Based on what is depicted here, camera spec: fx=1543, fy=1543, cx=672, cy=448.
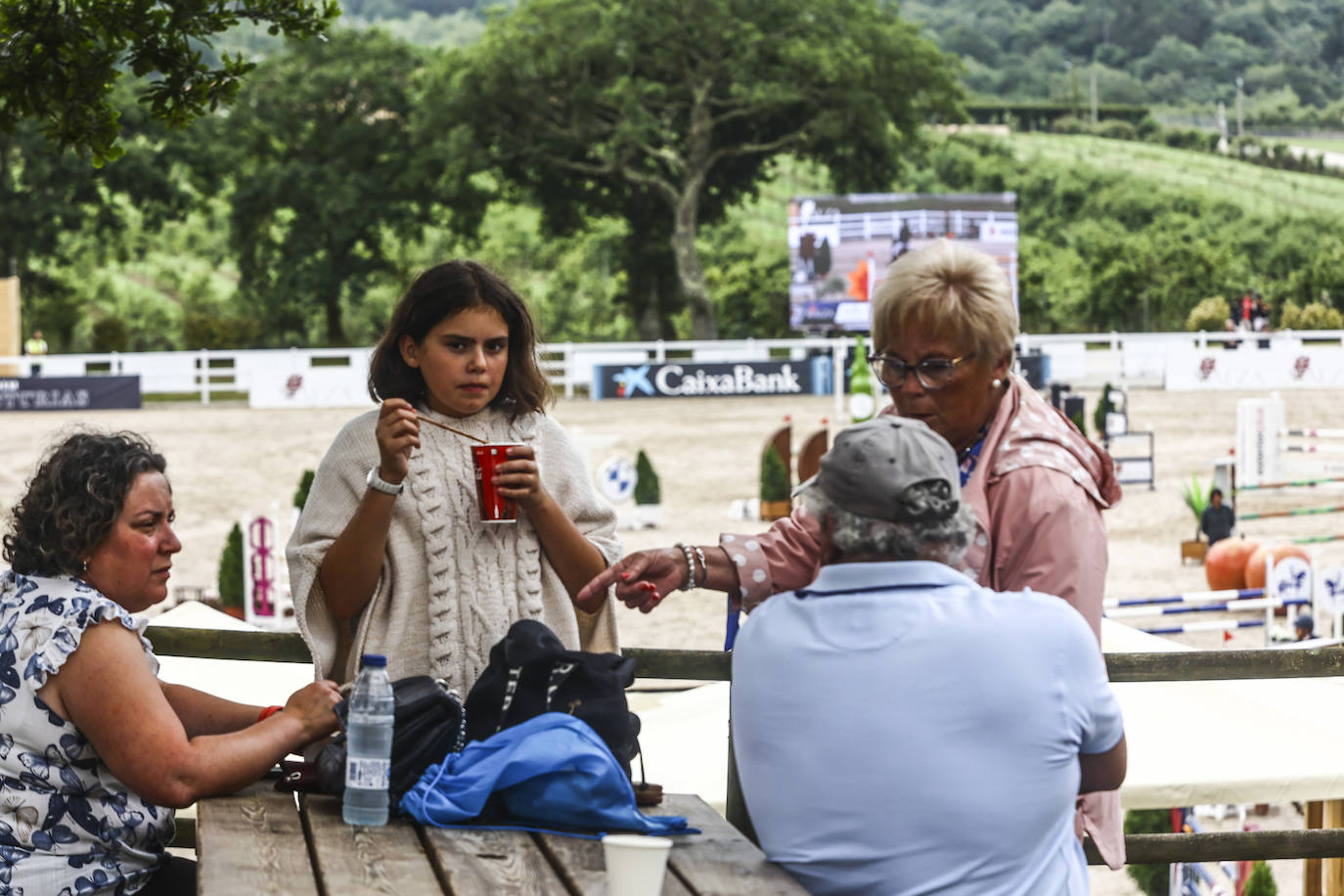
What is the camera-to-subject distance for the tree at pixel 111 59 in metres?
3.72

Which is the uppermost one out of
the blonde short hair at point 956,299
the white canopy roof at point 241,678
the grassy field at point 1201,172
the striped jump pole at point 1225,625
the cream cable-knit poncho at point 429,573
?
the grassy field at point 1201,172

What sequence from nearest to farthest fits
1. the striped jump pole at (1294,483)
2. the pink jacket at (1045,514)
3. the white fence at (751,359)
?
the pink jacket at (1045,514), the striped jump pole at (1294,483), the white fence at (751,359)

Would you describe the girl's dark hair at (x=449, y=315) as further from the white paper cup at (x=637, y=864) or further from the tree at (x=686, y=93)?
the tree at (x=686, y=93)

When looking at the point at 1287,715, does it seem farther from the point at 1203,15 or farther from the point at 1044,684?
the point at 1203,15

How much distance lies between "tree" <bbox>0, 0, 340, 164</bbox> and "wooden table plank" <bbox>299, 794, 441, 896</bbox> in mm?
2192

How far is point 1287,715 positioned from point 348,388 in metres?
24.8

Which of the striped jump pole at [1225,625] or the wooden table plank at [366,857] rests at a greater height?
the wooden table plank at [366,857]

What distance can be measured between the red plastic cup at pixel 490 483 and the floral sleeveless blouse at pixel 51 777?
0.58 m

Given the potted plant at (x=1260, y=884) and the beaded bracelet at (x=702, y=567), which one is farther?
the potted plant at (x=1260, y=884)

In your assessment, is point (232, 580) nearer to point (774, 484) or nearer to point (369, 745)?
point (774, 484)

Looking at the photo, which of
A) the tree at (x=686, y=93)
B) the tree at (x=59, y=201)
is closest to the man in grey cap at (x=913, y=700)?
the tree at (x=686, y=93)

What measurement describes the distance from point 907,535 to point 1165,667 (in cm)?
137

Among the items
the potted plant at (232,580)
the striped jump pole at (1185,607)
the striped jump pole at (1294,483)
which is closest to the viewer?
the striped jump pole at (1185,607)

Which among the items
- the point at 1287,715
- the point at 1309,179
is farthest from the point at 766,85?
the point at 1309,179
